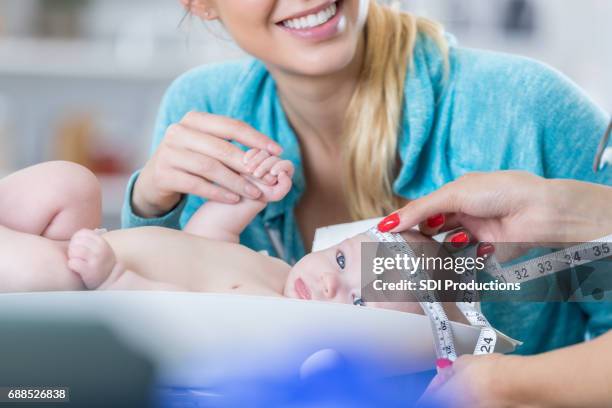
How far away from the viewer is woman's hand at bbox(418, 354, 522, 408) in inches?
27.4

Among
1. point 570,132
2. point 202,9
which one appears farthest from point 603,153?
point 202,9

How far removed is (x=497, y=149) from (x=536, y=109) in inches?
3.8

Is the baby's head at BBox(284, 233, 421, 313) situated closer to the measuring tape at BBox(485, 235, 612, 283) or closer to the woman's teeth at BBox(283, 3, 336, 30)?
the measuring tape at BBox(485, 235, 612, 283)

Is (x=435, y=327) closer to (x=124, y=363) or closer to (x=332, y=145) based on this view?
(x=124, y=363)

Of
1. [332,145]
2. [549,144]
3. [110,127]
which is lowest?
[110,127]

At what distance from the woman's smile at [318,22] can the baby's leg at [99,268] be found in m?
0.57

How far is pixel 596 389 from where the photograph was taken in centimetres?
68

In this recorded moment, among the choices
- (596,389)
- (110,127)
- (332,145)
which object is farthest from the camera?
(110,127)

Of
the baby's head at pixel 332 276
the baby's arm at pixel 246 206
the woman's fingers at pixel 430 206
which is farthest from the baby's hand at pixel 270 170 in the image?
the woman's fingers at pixel 430 206

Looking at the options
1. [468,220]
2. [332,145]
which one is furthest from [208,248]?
[332,145]

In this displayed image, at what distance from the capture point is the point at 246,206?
1254mm

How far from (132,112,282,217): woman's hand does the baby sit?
4 centimetres

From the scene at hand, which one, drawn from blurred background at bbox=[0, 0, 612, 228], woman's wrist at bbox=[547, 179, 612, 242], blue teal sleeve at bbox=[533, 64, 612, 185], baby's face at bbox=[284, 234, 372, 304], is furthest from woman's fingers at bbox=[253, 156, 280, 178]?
blurred background at bbox=[0, 0, 612, 228]

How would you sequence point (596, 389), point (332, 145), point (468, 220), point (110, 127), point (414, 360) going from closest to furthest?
point (596, 389), point (414, 360), point (468, 220), point (332, 145), point (110, 127)
